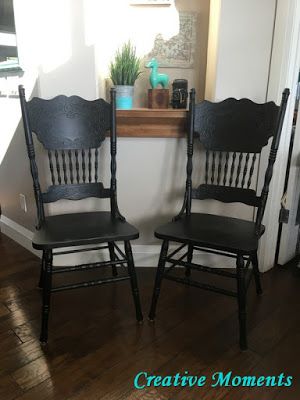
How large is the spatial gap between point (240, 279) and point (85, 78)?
1.26 m

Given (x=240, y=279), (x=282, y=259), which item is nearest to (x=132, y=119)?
(x=240, y=279)

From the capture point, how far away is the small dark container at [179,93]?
75.2 inches

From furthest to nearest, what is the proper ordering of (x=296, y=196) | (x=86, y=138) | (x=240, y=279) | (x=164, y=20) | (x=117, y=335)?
1. (x=296, y=196)
2. (x=164, y=20)
3. (x=86, y=138)
4. (x=117, y=335)
5. (x=240, y=279)

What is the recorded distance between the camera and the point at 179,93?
1.91 m

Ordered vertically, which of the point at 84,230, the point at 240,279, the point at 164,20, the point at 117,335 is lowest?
the point at 117,335

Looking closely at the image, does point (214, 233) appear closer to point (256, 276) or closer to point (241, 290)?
point (241, 290)

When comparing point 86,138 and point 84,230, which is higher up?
point 86,138

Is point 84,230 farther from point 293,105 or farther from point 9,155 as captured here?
point 293,105

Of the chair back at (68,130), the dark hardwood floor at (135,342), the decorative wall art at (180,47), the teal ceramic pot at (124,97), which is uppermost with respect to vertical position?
the decorative wall art at (180,47)

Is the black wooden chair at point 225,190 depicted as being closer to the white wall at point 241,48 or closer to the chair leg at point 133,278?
the chair leg at point 133,278

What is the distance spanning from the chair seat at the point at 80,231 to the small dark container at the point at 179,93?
74 cm

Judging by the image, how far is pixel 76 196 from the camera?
1.72 m

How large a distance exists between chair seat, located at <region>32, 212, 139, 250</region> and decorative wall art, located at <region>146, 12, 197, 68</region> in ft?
3.24

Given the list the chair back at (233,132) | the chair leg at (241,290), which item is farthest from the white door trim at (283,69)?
the chair leg at (241,290)
